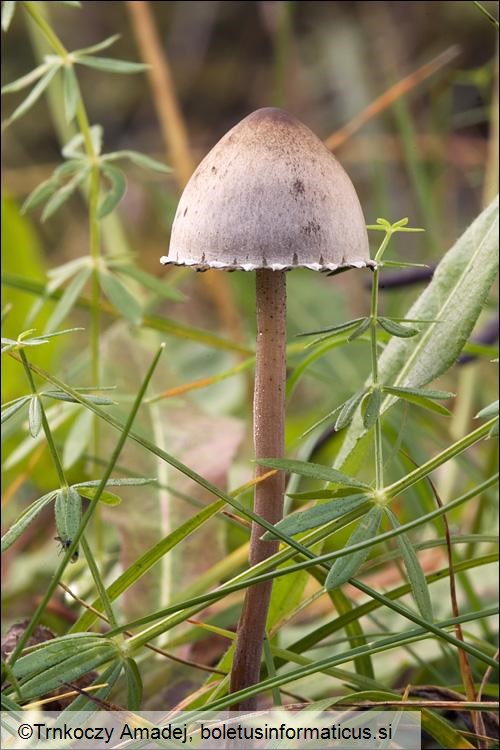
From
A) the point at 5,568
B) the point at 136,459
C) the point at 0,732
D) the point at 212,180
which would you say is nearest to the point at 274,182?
the point at 212,180

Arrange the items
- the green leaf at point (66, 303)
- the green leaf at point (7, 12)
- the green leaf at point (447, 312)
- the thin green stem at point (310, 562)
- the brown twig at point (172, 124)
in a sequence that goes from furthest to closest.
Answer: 1. the brown twig at point (172, 124)
2. the green leaf at point (66, 303)
3. the green leaf at point (7, 12)
4. the green leaf at point (447, 312)
5. the thin green stem at point (310, 562)

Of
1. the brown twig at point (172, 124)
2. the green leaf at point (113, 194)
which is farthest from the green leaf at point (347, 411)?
the brown twig at point (172, 124)

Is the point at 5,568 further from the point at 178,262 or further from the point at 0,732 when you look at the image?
the point at 178,262

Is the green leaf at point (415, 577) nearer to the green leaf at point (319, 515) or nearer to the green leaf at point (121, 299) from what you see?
the green leaf at point (319, 515)

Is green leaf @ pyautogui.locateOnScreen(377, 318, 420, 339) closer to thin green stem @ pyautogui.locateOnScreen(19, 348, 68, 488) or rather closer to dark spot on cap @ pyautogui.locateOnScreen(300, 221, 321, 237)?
dark spot on cap @ pyautogui.locateOnScreen(300, 221, 321, 237)

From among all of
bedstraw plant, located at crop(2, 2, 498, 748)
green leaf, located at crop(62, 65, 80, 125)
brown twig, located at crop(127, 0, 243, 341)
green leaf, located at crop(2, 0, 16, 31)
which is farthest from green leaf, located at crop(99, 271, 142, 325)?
brown twig, located at crop(127, 0, 243, 341)
